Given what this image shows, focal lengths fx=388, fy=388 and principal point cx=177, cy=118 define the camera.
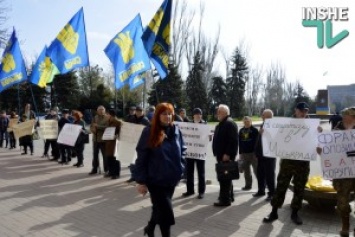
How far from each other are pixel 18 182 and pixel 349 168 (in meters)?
8.07

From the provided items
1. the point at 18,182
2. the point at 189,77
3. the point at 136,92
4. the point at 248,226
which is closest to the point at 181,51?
the point at 189,77

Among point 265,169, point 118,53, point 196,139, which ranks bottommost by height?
point 265,169

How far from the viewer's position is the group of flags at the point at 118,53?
10.1 m

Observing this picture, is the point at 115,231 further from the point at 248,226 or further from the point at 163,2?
the point at 163,2

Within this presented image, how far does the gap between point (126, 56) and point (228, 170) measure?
5280 mm

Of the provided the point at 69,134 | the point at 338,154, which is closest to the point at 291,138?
the point at 338,154

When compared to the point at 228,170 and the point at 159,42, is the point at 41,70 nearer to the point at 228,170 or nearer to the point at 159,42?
the point at 159,42

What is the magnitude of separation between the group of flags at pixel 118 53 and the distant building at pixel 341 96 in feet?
145

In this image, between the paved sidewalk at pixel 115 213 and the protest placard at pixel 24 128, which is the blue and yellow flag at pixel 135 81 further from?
the protest placard at pixel 24 128

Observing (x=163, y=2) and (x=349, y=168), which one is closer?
(x=349, y=168)

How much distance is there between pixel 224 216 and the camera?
6.95 metres

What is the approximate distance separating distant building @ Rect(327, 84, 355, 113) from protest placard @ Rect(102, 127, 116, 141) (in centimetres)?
4551

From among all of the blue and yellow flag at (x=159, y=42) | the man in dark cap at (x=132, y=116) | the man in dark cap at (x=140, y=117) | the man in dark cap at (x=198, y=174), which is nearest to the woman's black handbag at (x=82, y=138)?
the man in dark cap at (x=132, y=116)

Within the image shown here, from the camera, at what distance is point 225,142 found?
7.50 m
